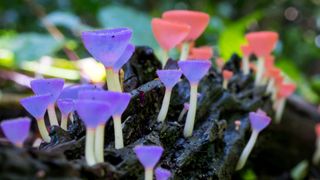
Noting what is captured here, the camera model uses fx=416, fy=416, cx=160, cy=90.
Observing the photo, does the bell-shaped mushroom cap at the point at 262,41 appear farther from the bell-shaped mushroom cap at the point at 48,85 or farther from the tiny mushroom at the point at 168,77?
the bell-shaped mushroom cap at the point at 48,85

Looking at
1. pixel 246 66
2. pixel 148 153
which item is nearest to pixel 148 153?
pixel 148 153

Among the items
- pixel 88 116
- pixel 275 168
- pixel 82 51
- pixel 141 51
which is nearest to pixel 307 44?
pixel 82 51

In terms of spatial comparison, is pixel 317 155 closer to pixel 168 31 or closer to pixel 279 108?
pixel 279 108

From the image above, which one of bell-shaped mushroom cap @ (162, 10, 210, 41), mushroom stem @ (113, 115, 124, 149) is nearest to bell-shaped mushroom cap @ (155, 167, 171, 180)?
mushroom stem @ (113, 115, 124, 149)

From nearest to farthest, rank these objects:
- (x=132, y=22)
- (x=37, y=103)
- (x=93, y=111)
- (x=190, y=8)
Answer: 1. (x=93, y=111)
2. (x=37, y=103)
3. (x=132, y=22)
4. (x=190, y=8)

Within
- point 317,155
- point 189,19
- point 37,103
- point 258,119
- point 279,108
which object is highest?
point 189,19

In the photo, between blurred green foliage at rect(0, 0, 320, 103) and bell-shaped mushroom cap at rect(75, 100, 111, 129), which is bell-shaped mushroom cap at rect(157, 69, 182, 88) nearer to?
bell-shaped mushroom cap at rect(75, 100, 111, 129)

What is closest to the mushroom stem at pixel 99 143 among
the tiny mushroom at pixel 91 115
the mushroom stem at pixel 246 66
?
the tiny mushroom at pixel 91 115
